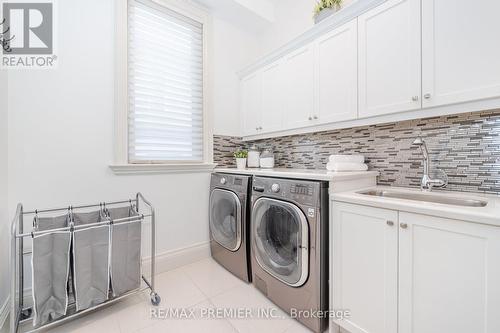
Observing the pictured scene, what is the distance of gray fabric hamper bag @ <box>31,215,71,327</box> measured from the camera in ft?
4.17

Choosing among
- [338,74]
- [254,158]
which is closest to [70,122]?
[254,158]

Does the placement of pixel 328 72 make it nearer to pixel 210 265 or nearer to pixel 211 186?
pixel 211 186

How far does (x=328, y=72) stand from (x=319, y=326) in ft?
5.76

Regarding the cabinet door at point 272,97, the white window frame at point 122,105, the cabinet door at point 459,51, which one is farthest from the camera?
the cabinet door at point 272,97

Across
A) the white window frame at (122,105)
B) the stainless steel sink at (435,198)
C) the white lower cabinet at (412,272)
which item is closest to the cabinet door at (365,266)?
the white lower cabinet at (412,272)

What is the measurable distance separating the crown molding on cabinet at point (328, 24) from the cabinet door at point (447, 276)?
1386mm

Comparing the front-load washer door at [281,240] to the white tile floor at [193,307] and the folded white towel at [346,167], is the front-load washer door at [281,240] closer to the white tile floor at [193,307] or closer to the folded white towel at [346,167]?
the white tile floor at [193,307]

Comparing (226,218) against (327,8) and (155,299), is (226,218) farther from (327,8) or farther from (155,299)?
(327,8)

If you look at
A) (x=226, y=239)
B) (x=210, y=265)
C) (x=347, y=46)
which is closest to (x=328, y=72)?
(x=347, y=46)

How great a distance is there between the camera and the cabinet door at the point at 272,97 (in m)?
2.18

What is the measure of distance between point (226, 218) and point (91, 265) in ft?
3.50

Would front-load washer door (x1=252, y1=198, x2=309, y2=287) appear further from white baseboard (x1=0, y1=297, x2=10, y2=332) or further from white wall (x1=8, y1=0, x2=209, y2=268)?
white baseboard (x1=0, y1=297, x2=10, y2=332)

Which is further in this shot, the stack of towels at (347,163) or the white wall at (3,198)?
the stack of towels at (347,163)

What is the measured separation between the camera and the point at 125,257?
1.55 m
